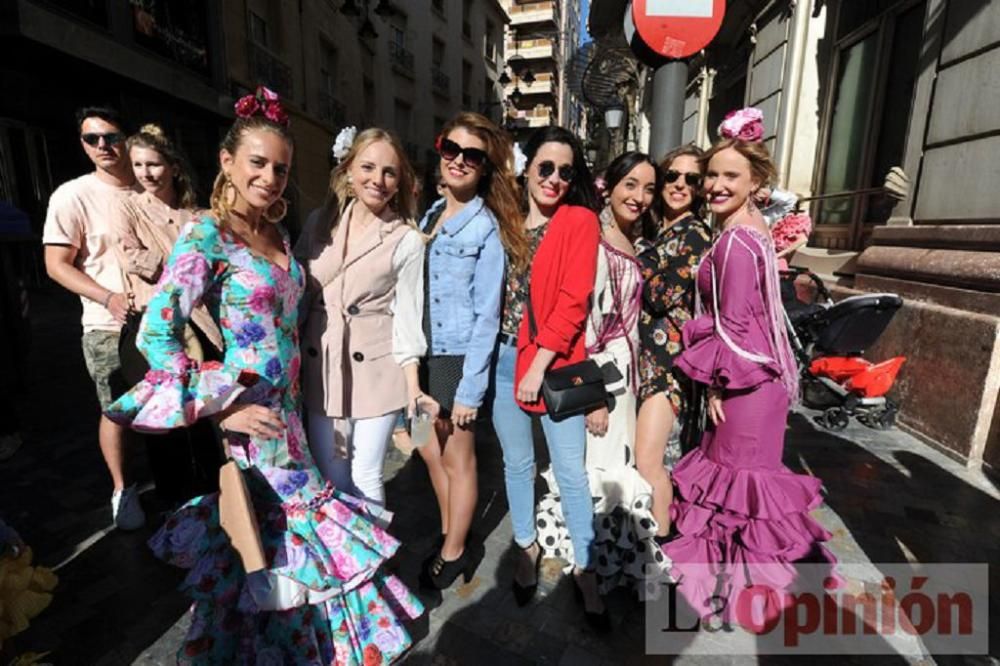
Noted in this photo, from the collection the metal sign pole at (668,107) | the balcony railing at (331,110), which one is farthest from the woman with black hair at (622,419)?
the balcony railing at (331,110)

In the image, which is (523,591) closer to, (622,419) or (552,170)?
(622,419)

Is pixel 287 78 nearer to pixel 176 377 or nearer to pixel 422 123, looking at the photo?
pixel 422 123

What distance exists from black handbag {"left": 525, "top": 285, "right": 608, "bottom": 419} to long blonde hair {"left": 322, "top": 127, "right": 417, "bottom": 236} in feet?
2.76

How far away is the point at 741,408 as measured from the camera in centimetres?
234

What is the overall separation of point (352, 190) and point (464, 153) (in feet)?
1.70

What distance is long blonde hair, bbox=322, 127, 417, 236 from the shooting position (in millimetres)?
2115

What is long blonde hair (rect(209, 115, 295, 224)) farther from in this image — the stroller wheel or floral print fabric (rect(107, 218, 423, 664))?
the stroller wheel

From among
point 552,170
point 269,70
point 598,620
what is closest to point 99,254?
point 552,170

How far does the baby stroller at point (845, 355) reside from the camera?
4207mm

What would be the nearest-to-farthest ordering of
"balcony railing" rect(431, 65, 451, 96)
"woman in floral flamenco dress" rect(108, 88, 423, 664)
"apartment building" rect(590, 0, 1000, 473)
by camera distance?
"woman in floral flamenco dress" rect(108, 88, 423, 664) < "apartment building" rect(590, 0, 1000, 473) < "balcony railing" rect(431, 65, 451, 96)

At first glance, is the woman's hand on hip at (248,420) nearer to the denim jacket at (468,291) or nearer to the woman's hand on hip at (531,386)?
the denim jacket at (468,291)

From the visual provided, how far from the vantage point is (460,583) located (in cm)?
256

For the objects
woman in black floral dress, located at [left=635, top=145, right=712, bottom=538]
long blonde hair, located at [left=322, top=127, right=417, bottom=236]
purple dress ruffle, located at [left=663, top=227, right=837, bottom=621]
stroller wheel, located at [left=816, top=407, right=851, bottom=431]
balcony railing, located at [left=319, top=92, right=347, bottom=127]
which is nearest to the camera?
long blonde hair, located at [left=322, top=127, right=417, bottom=236]

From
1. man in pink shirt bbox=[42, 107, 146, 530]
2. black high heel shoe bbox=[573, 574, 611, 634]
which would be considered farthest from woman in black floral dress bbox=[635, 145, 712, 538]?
man in pink shirt bbox=[42, 107, 146, 530]
